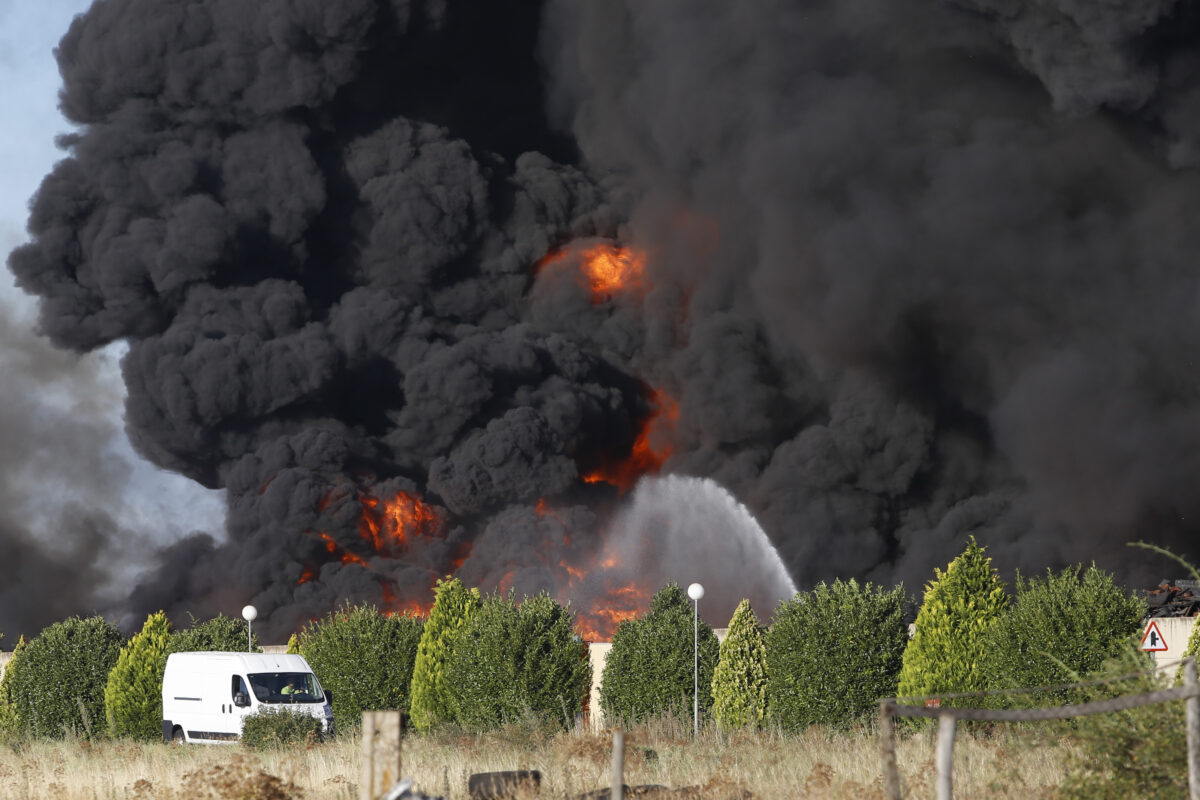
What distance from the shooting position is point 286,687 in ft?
80.9

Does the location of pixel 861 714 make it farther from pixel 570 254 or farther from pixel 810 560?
pixel 570 254

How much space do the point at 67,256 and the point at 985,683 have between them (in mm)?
50205

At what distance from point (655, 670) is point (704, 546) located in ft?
100

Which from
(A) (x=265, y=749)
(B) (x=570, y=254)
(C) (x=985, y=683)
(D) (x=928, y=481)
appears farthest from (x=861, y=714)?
(B) (x=570, y=254)

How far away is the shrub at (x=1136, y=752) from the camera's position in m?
8.61

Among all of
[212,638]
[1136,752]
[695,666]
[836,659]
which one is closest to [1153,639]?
[836,659]

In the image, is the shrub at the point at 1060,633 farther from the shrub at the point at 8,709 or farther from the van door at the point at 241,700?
the shrub at the point at 8,709

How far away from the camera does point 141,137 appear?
57.7 m

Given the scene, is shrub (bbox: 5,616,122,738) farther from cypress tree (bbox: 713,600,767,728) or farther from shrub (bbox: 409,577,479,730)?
cypress tree (bbox: 713,600,767,728)

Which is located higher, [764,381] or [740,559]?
[764,381]

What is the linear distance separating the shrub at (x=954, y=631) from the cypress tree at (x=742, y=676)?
279cm

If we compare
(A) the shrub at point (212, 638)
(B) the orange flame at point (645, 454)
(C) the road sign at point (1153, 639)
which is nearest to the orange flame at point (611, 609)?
(B) the orange flame at point (645, 454)

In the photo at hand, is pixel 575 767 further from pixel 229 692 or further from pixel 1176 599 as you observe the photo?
pixel 1176 599

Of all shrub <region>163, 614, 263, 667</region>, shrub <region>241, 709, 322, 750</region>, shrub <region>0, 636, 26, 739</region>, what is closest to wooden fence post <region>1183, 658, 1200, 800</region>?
shrub <region>241, 709, 322, 750</region>
